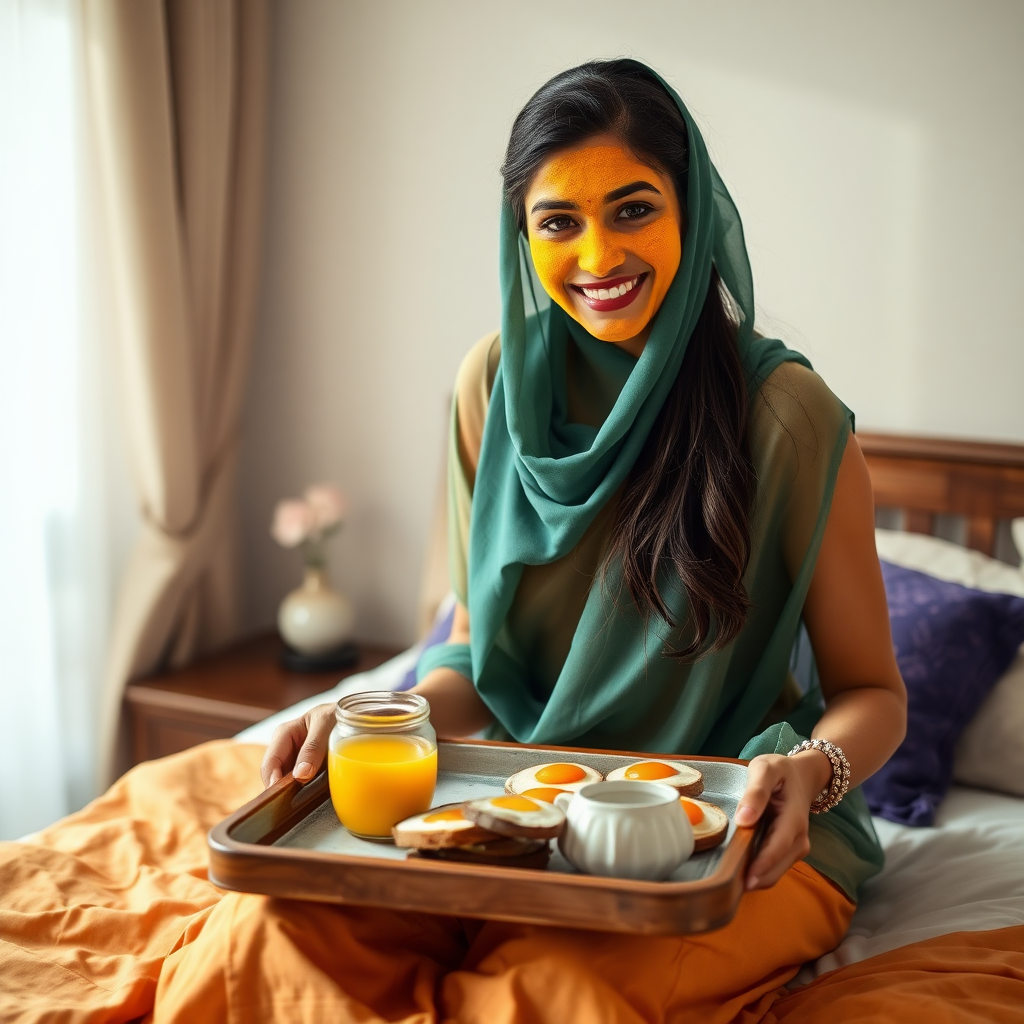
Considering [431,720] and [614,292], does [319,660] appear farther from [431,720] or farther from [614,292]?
[614,292]

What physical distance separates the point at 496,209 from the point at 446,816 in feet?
6.46

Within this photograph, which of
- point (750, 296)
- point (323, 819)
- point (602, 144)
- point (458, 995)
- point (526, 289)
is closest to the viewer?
point (458, 995)

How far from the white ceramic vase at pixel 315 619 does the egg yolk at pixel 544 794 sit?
1634mm

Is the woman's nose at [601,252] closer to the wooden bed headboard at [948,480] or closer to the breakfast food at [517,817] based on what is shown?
the breakfast food at [517,817]

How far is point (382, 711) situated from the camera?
1.10 metres

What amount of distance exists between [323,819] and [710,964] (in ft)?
1.33

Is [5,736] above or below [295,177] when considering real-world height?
below

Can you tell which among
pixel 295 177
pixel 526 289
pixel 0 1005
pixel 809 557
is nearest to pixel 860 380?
pixel 526 289

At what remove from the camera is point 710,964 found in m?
1.08

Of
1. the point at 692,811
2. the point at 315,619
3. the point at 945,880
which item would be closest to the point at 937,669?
the point at 945,880

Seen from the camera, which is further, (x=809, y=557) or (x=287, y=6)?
(x=287, y=6)

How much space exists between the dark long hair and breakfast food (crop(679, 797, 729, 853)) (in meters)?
0.32

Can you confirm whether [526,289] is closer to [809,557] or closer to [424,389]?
[809,557]

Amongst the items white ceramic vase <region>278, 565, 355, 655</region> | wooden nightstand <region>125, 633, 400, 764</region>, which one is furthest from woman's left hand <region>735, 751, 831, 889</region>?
white ceramic vase <region>278, 565, 355, 655</region>
